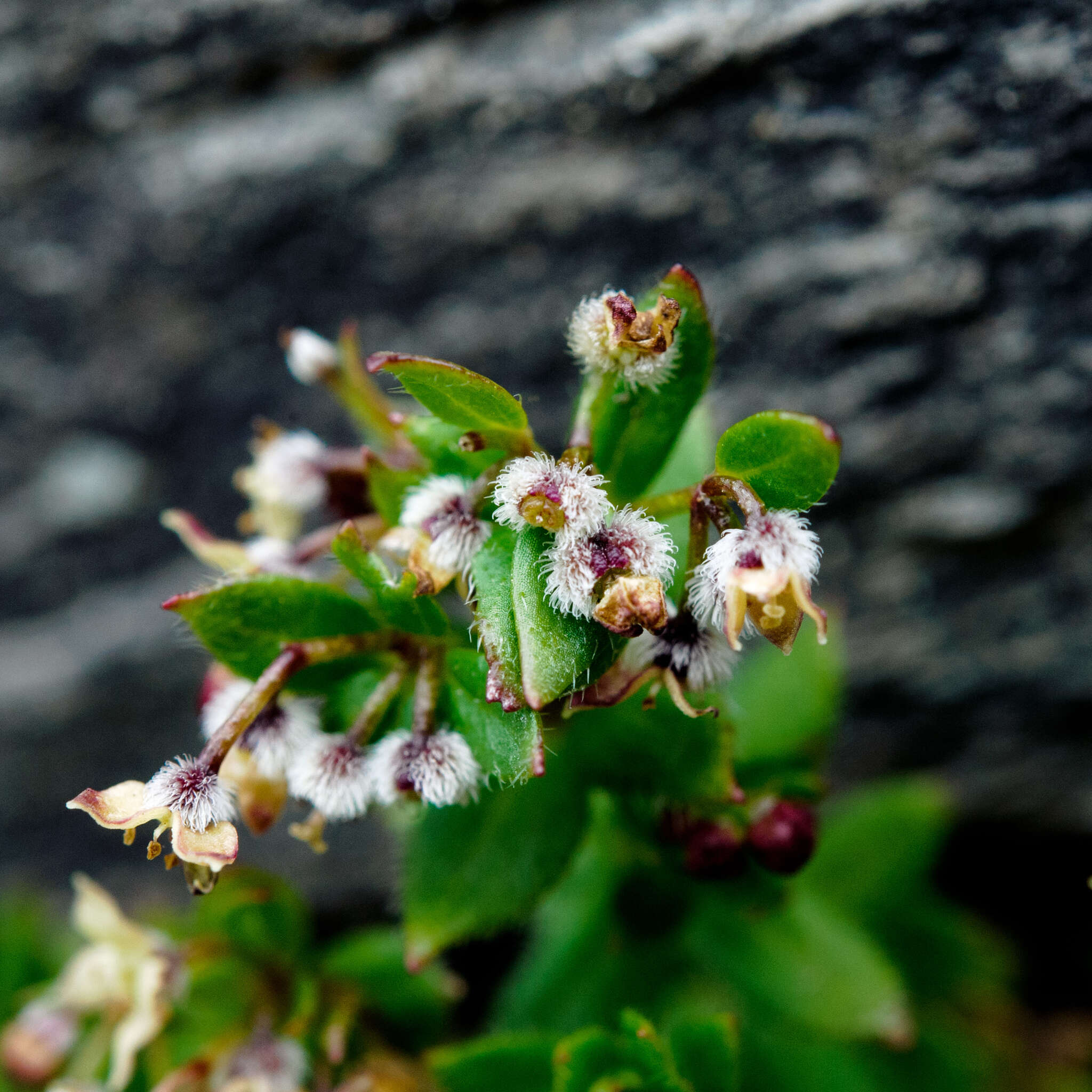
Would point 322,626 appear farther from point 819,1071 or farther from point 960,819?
point 960,819

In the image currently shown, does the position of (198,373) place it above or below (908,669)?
above

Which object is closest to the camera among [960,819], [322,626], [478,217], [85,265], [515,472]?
[515,472]

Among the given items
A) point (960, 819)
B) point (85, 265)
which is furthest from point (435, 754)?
point (960, 819)

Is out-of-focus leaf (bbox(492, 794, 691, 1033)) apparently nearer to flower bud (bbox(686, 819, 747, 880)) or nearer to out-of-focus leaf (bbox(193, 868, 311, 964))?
flower bud (bbox(686, 819, 747, 880))

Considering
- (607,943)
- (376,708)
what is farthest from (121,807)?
(607,943)

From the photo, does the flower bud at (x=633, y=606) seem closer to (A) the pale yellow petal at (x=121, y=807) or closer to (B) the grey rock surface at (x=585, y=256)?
(A) the pale yellow petal at (x=121, y=807)

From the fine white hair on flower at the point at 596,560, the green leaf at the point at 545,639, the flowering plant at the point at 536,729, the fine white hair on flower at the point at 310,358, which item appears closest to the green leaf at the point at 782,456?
the flowering plant at the point at 536,729
